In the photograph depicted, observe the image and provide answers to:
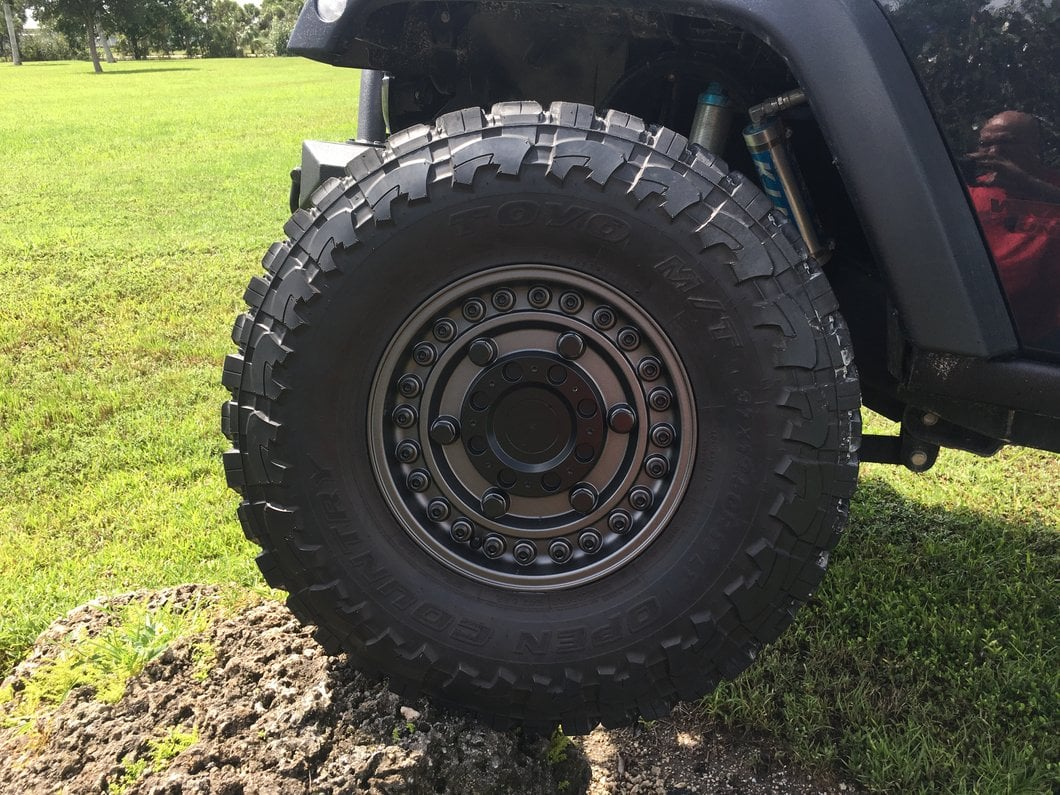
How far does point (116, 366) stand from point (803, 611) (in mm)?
4179

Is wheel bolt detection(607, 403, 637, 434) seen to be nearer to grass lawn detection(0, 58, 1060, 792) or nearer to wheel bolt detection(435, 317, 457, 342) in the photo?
wheel bolt detection(435, 317, 457, 342)

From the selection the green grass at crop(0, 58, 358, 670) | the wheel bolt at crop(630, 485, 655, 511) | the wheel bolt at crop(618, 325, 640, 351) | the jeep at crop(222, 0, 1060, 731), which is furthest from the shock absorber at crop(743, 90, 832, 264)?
the green grass at crop(0, 58, 358, 670)

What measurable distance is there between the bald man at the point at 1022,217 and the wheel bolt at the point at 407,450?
1.42 meters

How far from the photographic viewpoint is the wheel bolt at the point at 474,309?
6.31ft

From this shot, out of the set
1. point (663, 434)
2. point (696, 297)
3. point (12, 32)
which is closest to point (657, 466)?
point (663, 434)

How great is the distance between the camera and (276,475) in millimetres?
1866

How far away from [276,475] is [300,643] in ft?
2.29

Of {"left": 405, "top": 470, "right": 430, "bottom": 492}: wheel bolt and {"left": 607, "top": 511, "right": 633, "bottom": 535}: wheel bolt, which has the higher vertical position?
{"left": 405, "top": 470, "right": 430, "bottom": 492}: wheel bolt

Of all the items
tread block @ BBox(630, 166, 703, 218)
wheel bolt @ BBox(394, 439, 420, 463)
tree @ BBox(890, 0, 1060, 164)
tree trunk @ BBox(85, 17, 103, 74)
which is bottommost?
wheel bolt @ BBox(394, 439, 420, 463)

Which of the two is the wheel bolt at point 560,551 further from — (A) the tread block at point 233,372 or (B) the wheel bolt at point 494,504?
(A) the tread block at point 233,372

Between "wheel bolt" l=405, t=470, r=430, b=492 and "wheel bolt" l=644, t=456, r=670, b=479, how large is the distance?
537 mm

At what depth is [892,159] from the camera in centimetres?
178

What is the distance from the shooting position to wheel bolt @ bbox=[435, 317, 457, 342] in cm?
192

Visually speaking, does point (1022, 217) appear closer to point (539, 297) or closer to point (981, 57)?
point (981, 57)
